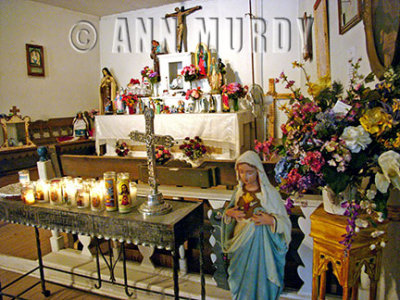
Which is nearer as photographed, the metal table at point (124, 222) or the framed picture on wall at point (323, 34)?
the metal table at point (124, 222)

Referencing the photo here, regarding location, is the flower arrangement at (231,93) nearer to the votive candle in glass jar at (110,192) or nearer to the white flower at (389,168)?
the votive candle in glass jar at (110,192)

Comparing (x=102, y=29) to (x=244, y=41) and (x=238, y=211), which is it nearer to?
(x=244, y=41)

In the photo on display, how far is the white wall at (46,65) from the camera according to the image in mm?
5375

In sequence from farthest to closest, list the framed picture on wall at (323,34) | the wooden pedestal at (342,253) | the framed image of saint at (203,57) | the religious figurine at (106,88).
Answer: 1. the religious figurine at (106,88)
2. the framed image of saint at (203,57)
3. the framed picture on wall at (323,34)
4. the wooden pedestal at (342,253)

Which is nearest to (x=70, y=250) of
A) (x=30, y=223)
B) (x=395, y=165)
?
(x=30, y=223)

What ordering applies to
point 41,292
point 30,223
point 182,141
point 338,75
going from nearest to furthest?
1. point 30,223
2. point 41,292
3. point 338,75
4. point 182,141

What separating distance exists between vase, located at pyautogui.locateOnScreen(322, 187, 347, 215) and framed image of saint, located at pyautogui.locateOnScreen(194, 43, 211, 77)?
4627 millimetres

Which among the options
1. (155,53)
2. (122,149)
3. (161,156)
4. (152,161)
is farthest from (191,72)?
(152,161)

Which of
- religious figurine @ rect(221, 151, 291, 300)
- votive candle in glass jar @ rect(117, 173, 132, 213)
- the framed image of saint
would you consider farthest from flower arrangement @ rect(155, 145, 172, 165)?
religious figurine @ rect(221, 151, 291, 300)

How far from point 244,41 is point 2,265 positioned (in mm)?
5012

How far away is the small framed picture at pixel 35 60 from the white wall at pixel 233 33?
1674 mm

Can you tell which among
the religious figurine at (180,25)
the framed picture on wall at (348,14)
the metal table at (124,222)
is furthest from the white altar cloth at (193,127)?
the metal table at (124,222)

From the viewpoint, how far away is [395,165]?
3.06 ft

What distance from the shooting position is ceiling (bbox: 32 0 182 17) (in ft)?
20.2
